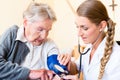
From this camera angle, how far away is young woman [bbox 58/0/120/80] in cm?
126

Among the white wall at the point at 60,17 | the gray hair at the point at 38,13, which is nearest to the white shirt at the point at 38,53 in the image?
the gray hair at the point at 38,13

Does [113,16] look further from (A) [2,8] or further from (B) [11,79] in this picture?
(B) [11,79]

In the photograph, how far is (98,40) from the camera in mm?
1355

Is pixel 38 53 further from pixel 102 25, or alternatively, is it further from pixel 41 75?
pixel 102 25

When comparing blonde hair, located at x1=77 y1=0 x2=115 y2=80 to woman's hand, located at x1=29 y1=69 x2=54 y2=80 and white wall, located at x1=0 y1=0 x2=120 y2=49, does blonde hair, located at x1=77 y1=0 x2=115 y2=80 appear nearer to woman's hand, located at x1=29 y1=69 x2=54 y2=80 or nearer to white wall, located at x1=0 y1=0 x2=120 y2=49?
woman's hand, located at x1=29 y1=69 x2=54 y2=80

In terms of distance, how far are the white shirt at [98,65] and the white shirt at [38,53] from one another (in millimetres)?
206

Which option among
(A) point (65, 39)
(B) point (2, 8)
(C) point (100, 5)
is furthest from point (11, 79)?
A: (A) point (65, 39)

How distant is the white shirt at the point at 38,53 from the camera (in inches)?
53.7

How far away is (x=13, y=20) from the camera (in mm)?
2957

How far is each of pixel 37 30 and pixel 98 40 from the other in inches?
14.7

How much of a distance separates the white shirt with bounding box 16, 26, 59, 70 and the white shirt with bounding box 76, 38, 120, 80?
21 cm

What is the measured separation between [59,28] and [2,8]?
86cm

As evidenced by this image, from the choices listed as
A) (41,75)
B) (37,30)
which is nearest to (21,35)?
(37,30)

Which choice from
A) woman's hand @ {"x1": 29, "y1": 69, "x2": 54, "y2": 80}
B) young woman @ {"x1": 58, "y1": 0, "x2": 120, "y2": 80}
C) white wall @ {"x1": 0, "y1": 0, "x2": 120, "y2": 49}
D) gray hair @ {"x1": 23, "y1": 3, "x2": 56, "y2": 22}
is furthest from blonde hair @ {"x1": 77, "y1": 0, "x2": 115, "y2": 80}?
white wall @ {"x1": 0, "y1": 0, "x2": 120, "y2": 49}
